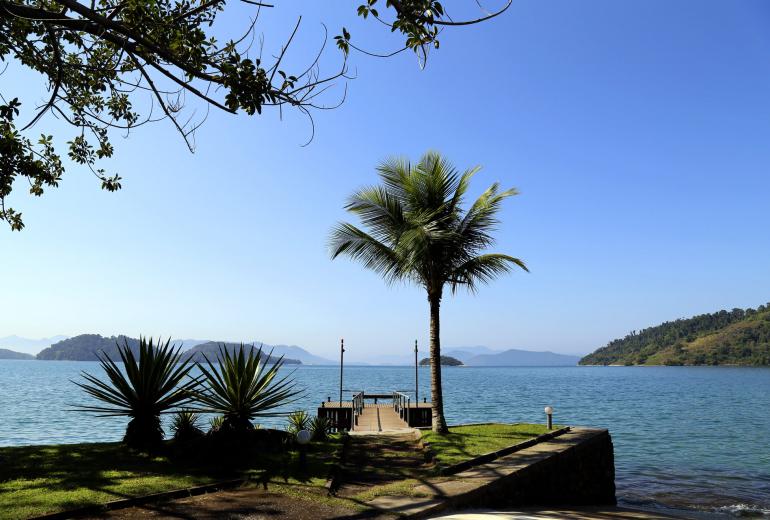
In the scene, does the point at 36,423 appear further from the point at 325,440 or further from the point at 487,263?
the point at 487,263

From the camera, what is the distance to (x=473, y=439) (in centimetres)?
1448

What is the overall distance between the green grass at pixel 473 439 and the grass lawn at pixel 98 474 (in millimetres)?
2738

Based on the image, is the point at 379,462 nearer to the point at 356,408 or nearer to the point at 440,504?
the point at 440,504

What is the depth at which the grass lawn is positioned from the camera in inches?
321

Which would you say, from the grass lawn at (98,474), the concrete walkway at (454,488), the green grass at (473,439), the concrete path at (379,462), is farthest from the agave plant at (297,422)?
the concrete walkway at (454,488)

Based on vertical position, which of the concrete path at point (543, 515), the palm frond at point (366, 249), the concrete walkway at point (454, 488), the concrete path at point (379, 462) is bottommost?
the concrete path at point (543, 515)

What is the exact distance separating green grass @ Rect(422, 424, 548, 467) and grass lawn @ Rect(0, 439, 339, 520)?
274 centimetres

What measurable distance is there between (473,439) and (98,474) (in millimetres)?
9238

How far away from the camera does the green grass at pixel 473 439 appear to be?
39.9 ft

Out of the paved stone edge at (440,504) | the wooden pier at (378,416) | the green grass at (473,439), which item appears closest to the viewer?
the paved stone edge at (440,504)

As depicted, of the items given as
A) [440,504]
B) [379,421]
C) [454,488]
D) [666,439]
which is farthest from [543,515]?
[666,439]

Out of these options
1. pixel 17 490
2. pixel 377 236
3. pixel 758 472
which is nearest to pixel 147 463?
pixel 17 490

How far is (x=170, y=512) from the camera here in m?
7.90

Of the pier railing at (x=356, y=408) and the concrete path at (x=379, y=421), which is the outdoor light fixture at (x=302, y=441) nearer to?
the concrete path at (x=379, y=421)
